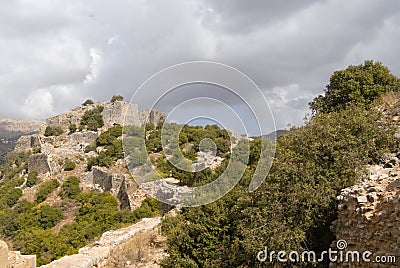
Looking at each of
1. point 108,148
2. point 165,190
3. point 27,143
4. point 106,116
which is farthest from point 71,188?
point 27,143

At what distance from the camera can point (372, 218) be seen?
4723 millimetres

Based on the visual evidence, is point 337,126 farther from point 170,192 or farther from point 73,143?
point 73,143

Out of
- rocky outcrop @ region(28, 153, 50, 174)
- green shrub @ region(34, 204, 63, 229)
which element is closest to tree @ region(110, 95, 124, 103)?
rocky outcrop @ region(28, 153, 50, 174)

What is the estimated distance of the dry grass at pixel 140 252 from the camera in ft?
Answer: 27.1

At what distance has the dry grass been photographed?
8266mm

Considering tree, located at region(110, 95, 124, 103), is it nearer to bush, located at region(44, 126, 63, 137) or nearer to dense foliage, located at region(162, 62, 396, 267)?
bush, located at region(44, 126, 63, 137)

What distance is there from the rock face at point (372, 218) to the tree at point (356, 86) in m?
6.00

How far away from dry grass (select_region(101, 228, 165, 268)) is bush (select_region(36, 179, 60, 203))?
60.2 feet

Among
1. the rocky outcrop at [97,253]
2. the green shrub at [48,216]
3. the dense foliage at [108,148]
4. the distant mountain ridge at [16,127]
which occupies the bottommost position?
the green shrub at [48,216]

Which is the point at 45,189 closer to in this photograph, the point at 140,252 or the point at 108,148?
the point at 108,148

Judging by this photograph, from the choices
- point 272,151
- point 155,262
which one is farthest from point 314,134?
point 155,262

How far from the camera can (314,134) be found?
698 centimetres

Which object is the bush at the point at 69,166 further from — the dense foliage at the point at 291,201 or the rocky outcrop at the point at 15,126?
the rocky outcrop at the point at 15,126

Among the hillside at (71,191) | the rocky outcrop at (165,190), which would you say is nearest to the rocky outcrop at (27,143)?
the hillside at (71,191)
